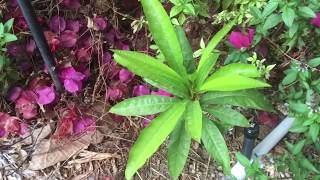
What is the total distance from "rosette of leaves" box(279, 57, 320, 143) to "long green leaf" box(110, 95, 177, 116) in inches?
16.6

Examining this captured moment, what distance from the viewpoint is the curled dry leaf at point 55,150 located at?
74.2 inches

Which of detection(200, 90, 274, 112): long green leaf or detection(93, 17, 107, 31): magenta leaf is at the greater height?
detection(93, 17, 107, 31): magenta leaf

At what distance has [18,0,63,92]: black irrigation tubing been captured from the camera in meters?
1.63

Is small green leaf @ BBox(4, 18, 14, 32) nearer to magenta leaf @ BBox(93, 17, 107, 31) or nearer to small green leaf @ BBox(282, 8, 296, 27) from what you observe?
magenta leaf @ BBox(93, 17, 107, 31)

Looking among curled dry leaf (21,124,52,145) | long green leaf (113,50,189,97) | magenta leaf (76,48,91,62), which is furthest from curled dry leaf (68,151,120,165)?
long green leaf (113,50,189,97)

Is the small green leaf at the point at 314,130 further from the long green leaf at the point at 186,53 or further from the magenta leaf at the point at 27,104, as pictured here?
the magenta leaf at the point at 27,104

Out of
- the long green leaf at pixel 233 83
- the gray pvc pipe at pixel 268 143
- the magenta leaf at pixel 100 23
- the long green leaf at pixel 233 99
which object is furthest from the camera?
the magenta leaf at pixel 100 23

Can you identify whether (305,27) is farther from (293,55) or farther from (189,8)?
(189,8)

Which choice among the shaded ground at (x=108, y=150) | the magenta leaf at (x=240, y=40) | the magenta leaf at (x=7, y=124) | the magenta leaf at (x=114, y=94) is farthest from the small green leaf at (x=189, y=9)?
the magenta leaf at (x=7, y=124)

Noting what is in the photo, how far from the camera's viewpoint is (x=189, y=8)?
167cm

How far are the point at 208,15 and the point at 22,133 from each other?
93 cm

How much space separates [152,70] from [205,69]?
17cm

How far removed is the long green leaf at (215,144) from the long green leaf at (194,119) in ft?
0.43

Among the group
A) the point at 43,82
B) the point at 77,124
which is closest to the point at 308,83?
the point at 77,124
